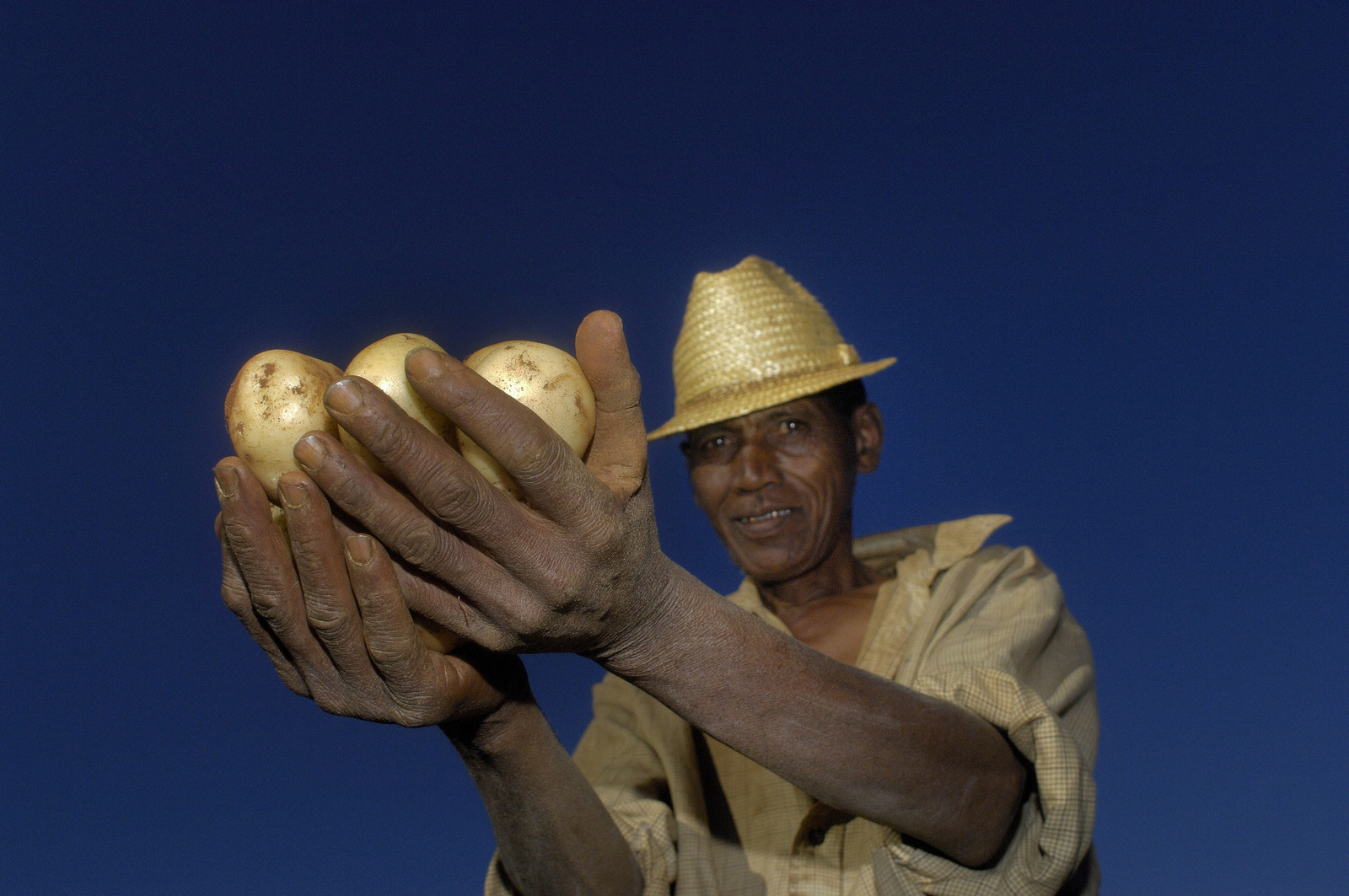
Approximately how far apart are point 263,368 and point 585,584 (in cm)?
38

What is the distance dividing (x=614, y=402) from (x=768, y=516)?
1.18 meters

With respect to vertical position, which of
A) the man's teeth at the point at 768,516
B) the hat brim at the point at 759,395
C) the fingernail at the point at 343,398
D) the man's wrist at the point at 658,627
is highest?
the hat brim at the point at 759,395

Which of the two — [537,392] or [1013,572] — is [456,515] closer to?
[537,392]

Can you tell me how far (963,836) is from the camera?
1259 millimetres

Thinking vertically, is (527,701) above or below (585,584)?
below

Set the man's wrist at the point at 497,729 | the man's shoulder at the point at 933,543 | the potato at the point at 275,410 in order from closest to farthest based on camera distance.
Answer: the potato at the point at 275,410 < the man's wrist at the point at 497,729 < the man's shoulder at the point at 933,543

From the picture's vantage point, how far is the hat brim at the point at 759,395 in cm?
200

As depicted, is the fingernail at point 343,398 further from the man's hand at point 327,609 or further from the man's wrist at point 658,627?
the man's wrist at point 658,627

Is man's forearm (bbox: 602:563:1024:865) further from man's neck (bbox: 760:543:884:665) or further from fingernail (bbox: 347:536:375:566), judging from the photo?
man's neck (bbox: 760:543:884:665)

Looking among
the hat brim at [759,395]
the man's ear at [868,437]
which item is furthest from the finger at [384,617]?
the man's ear at [868,437]

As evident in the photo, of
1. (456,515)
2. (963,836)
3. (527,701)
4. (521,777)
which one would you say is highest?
(456,515)

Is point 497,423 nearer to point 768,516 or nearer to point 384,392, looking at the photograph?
point 384,392

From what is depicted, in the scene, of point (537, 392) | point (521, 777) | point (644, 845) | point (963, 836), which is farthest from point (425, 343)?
point (644, 845)

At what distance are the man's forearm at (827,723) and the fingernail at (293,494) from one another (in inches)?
13.0
